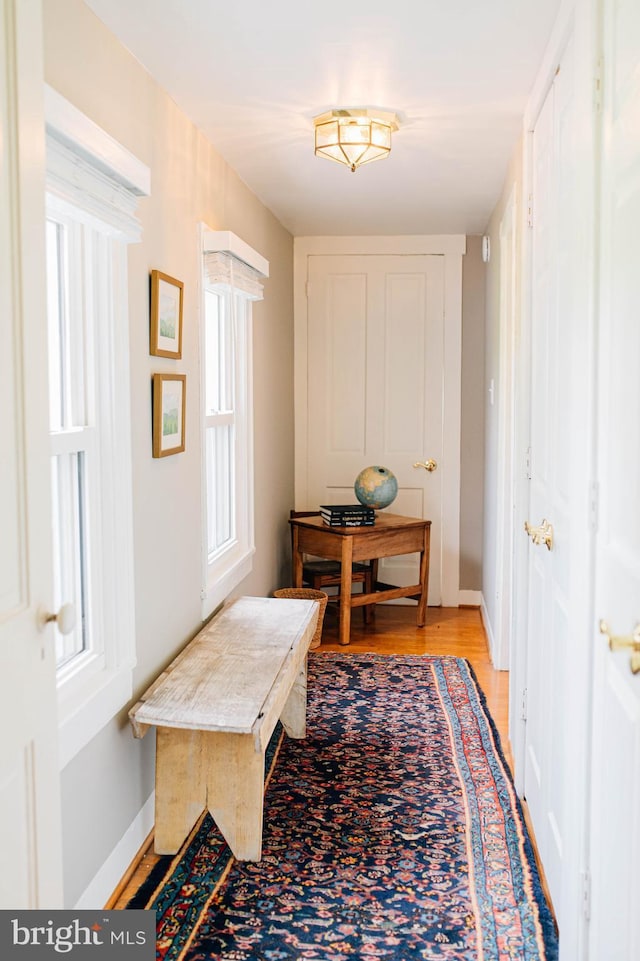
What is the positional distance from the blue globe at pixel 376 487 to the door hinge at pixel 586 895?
Answer: 11.1ft

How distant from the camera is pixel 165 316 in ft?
8.80

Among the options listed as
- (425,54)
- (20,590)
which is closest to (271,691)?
(20,590)

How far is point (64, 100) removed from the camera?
183 cm

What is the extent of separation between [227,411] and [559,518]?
77.3 inches

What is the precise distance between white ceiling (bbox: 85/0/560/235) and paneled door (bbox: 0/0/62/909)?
944 mm

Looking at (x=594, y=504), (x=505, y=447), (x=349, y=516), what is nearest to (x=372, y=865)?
(x=594, y=504)

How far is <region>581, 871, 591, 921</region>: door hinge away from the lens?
170 cm

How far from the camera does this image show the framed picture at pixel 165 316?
259 cm

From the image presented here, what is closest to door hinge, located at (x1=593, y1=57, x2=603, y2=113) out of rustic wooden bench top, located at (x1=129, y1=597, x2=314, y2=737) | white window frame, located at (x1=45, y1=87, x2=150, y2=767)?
white window frame, located at (x1=45, y1=87, x2=150, y2=767)

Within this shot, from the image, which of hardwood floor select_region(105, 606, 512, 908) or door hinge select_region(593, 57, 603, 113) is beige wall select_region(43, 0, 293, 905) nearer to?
door hinge select_region(593, 57, 603, 113)

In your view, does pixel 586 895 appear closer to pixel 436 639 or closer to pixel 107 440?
pixel 107 440

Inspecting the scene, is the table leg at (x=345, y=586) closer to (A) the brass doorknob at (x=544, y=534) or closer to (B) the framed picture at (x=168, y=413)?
(B) the framed picture at (x=168, y=413)

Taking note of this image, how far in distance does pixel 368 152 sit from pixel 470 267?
2327 mm

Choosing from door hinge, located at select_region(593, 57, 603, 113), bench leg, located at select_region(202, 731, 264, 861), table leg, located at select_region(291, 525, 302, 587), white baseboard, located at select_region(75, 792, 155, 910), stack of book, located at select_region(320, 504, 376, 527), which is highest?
door hinge, located at select_region(593, 57, 603, 113)
